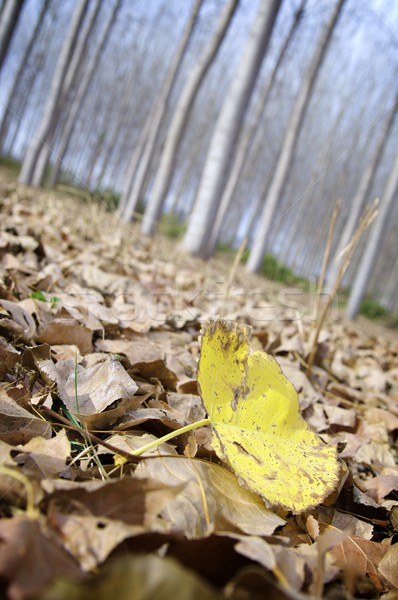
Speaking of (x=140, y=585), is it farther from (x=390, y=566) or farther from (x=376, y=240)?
(x=376, y=240)

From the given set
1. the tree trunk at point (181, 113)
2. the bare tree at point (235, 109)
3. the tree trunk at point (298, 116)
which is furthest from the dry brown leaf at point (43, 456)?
the tree trunk at point (298, 116)

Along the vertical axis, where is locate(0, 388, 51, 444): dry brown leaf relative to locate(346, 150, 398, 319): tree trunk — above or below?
below

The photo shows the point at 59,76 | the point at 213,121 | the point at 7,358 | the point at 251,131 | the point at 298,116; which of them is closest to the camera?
the point at 7,358

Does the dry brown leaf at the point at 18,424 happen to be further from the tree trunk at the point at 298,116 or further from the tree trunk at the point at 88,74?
the tree trunk at the point at 88,74

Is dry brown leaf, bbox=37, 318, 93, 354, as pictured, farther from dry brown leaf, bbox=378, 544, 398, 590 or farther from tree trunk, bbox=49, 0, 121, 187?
tree trunk, bbox=49, 0, 121, 187

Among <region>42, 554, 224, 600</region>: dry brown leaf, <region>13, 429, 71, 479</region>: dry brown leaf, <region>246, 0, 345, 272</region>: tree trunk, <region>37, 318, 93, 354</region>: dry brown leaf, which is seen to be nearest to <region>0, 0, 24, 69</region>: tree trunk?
<region>246, 0, 345, 272</region>: tree trunk

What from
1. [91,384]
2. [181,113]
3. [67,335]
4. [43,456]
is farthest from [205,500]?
[181,113]
